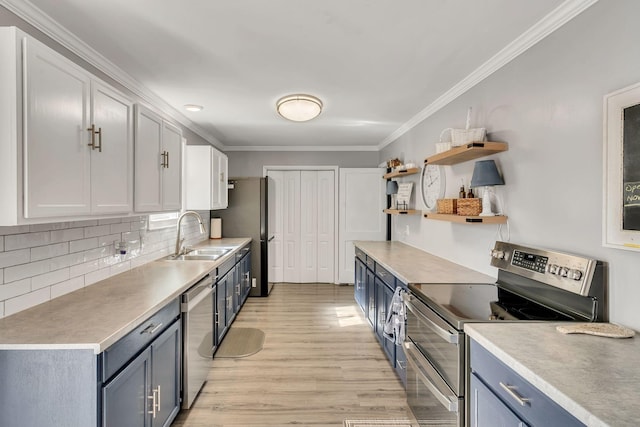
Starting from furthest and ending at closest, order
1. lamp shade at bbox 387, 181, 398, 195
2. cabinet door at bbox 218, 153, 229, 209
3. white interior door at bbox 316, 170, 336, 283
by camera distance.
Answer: white interior door at bbox 316, 170, 336, 283 < lamp shade at bbox 387, 181, 398, 195 < cabinet door at bbox 218, 153, 229, 209

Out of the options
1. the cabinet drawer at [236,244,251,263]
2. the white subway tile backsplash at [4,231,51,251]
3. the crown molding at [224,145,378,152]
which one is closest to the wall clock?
the crown molding at [224,145,378,152]

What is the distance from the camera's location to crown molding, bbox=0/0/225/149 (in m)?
1.68

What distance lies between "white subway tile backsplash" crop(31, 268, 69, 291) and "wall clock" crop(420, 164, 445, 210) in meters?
3.05

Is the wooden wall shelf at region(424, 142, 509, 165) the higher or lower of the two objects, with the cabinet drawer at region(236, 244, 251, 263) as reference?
higher

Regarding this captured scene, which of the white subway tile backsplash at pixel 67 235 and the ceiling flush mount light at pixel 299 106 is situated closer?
the white subway tile backsplash at pixel 67 235

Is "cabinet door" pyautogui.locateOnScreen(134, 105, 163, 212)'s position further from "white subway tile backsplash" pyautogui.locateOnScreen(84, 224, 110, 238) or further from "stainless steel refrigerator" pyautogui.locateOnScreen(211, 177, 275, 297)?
"stainless steel refrigerator" pyautogui.locateOnScreen(211, 177, 275, 297)

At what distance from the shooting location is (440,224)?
329 centimetres

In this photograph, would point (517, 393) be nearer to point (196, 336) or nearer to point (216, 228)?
point (196, 336)

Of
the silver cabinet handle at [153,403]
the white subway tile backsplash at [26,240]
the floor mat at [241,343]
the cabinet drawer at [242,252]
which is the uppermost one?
the white subway tile backsplash at [26,240]

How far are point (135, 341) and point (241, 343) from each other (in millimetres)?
1896

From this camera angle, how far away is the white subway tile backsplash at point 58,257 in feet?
5.32

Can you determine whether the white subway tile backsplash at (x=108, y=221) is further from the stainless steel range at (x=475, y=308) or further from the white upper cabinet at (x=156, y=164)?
the stainless steel range at (x=475, y=308)

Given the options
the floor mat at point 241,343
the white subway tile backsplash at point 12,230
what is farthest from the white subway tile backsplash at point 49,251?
the floor mat at point 241,343

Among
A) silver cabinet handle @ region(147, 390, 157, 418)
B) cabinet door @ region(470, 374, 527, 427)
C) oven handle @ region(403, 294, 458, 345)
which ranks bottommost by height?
silver cabinet handle @ region(147, 390, 157, 418)
